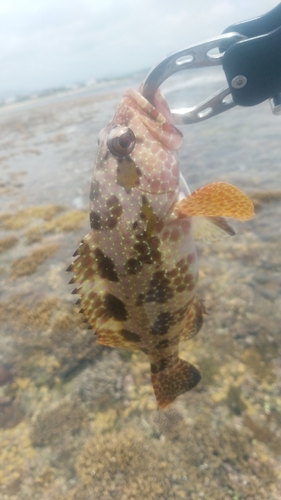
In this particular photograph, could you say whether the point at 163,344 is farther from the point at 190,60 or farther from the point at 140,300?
the point at 190,60

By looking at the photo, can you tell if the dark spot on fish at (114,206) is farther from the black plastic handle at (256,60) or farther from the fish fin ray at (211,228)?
the black plastic handle at (256,60)

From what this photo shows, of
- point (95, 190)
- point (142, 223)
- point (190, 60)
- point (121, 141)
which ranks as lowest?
point (142, 223)

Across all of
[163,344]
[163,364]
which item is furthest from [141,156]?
[163,364]

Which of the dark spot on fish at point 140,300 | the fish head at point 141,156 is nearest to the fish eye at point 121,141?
the fish head at point 141,156

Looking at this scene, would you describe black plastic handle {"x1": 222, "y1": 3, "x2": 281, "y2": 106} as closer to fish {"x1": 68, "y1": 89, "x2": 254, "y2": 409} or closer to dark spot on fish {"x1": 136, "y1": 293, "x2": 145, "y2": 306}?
fish {"x1": 68, "y1": 89, "x2": 254, "y2": 409}

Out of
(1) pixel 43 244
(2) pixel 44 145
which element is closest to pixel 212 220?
(1) pixel 43 244

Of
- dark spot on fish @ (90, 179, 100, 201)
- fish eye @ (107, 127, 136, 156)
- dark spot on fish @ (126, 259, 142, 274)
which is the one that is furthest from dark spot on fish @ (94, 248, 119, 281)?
fish eye @ (107, 127, 136, 156)
